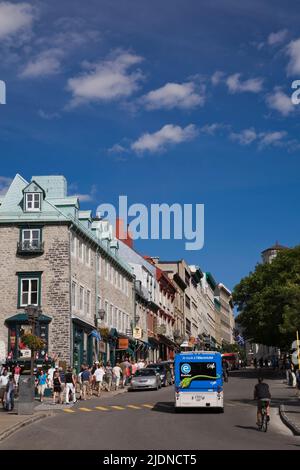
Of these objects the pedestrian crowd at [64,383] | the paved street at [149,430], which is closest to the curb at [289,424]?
the paved street at [149,430]

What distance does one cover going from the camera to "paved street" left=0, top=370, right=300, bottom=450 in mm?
16391

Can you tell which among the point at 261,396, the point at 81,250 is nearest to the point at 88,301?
the point at 81,250

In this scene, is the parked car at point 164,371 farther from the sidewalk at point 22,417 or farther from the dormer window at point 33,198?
the dormer window at point 33,198

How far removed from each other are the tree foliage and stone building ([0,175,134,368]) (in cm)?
2005

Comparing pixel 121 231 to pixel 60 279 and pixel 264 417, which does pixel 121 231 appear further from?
pixel 264 417

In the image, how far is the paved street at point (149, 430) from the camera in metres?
16.4

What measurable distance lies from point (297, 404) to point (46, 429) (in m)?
12.4

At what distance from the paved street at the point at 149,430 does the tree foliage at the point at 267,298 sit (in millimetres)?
32793

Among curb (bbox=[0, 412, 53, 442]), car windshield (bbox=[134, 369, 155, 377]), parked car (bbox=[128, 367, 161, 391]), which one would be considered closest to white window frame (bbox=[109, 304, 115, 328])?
car windshield (bbox=[134, 369, 155, 377])

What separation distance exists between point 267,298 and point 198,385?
1572 inches

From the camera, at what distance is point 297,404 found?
28547 mm

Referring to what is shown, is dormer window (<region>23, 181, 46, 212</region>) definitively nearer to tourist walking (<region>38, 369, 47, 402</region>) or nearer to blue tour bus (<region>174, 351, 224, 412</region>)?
tourist walking (<region>38, 369, 47, 402</region>)
